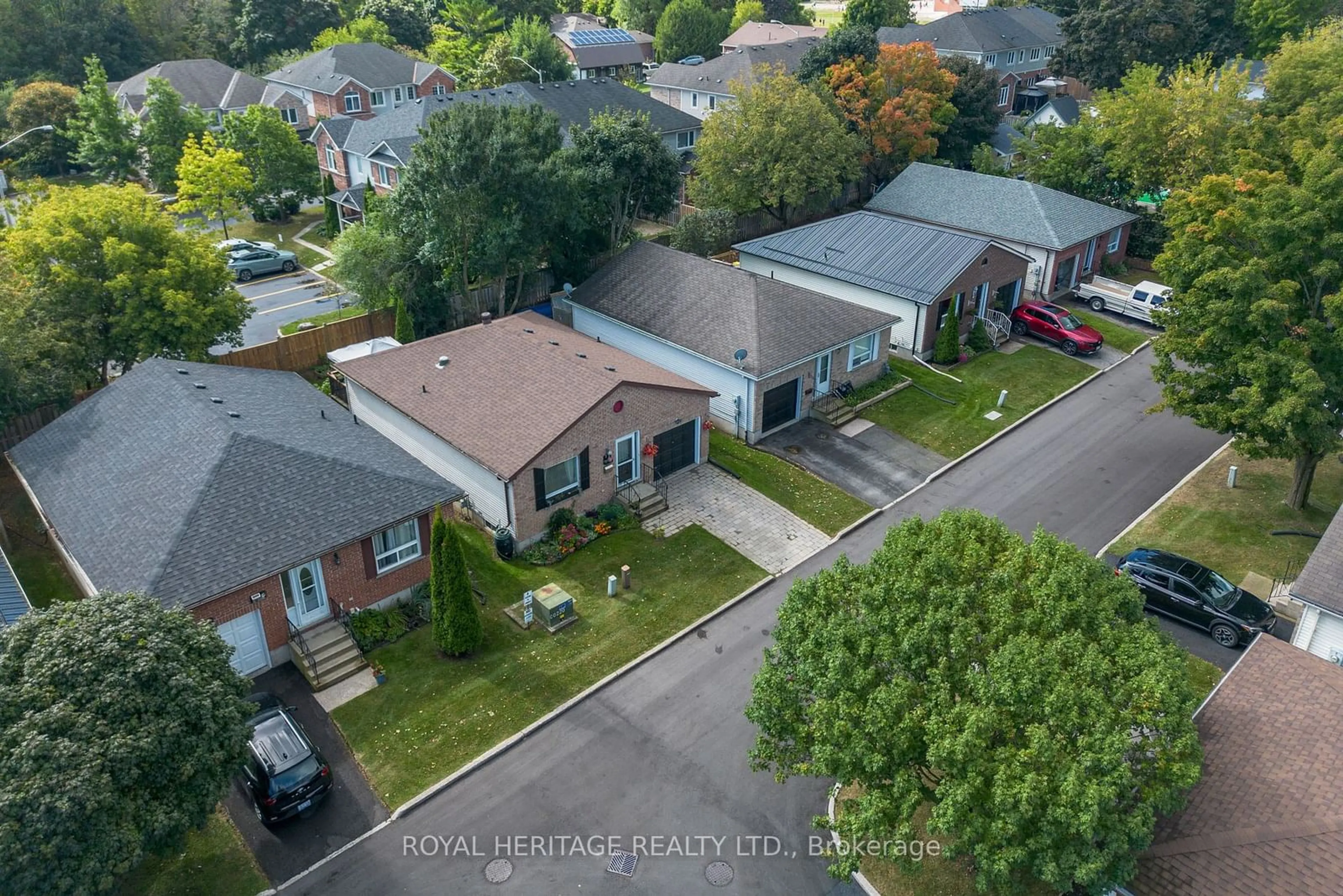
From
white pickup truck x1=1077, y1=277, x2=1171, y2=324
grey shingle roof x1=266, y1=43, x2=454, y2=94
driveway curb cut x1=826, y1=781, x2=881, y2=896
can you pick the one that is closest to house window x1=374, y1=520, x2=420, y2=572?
driveway curb cut x1=826, y1=781, x2=881, y2=896

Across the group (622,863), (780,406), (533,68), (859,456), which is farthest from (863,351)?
(533,68)

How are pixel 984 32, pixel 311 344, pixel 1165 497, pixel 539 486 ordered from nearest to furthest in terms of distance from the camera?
pixel 539 486 → pixel 1165 497 → pixel 311 344 → pixel 984 32

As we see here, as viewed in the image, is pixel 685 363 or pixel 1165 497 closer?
pixel 1165 497

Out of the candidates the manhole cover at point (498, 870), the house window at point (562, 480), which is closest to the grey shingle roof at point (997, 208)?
the house window at point (562, 480)

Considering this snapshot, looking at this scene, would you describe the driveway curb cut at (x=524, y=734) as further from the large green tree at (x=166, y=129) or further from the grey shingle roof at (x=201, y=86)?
the grey shingle roof at (x=201, y=86)

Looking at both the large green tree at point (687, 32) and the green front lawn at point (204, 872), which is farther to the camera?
the large green tree at point (687, 32)

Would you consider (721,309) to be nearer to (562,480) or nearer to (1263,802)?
(562,480)

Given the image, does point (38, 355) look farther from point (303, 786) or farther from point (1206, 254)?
point (1206, 254)
